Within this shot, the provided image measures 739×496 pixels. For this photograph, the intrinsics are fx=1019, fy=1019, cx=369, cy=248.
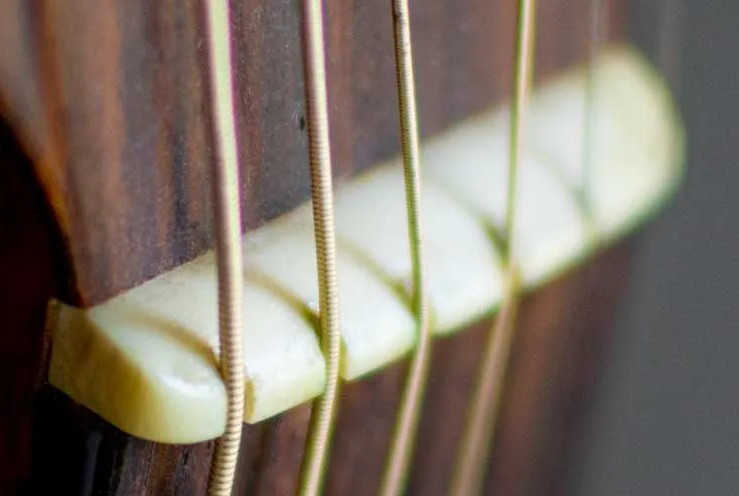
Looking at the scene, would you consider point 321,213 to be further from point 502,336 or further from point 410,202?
point 502,336

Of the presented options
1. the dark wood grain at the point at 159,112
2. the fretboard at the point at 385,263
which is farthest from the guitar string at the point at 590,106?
the dark wood grain at the point at 159,112

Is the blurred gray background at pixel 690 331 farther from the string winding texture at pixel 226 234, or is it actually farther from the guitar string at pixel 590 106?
the string winding texture at pixel 226 234

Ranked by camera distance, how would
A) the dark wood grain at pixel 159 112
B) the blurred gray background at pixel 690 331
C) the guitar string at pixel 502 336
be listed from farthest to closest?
the blurred gray background at pixel 690 331
the guitar string at pixel 502 336
the dark wood grain at pixel 159 112

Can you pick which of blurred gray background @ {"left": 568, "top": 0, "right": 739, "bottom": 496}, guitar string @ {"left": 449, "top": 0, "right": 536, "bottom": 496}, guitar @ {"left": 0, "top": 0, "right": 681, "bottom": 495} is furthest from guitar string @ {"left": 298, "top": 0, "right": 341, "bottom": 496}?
blurred gray background @ {"left": 568, "top": 0, "right": 739, "bottom": 496}

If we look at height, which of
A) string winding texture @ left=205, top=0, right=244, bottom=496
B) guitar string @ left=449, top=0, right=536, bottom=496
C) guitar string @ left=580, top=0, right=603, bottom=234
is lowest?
string winding texture @ left=205, top=0, right=244, bottom=496

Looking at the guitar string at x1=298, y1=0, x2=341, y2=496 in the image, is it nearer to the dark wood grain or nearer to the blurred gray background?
the dark wood grain

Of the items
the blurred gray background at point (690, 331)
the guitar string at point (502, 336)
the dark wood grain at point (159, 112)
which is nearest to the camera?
the dark wood grain at point (159, 112)

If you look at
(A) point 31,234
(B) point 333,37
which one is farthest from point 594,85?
(A) point 31,234
